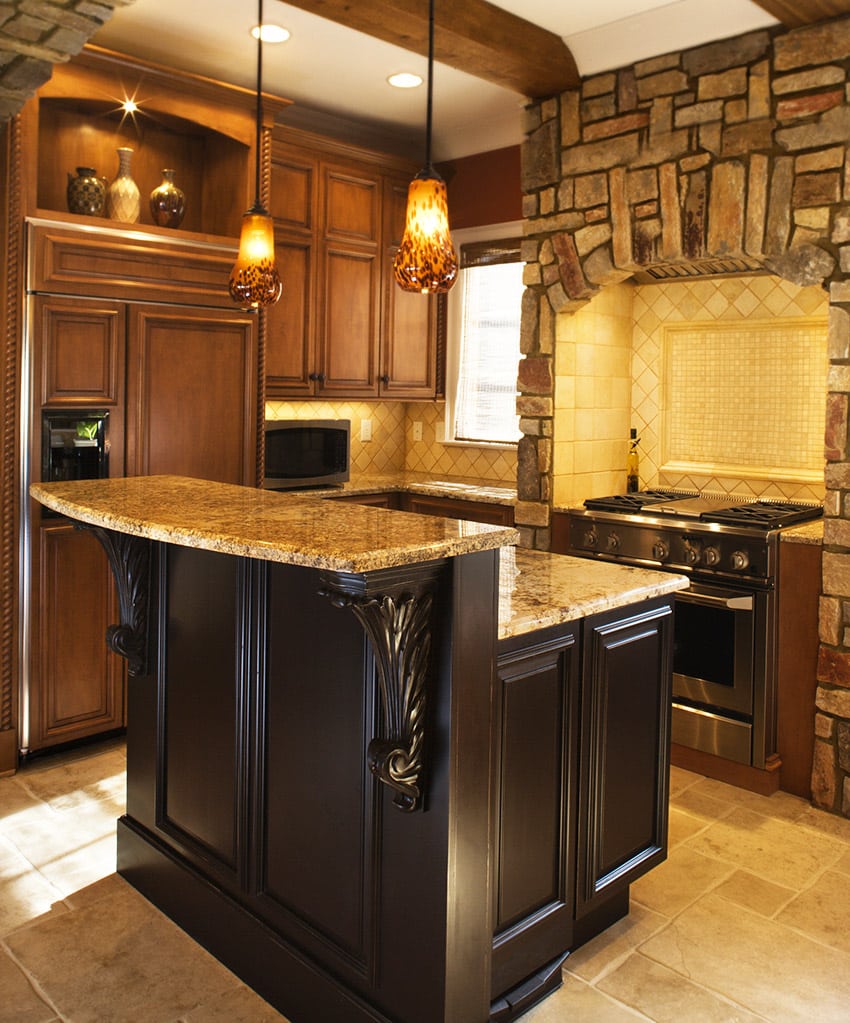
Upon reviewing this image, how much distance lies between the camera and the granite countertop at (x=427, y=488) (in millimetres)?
4617

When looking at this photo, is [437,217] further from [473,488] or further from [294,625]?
[473,488]

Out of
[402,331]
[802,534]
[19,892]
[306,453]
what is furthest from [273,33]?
[19,892]

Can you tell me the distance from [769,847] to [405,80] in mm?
3572

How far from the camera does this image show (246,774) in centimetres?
233

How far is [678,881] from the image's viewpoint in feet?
9.34

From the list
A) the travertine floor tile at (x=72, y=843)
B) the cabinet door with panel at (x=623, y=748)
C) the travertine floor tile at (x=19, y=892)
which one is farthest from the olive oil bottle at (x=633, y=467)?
the travertine floor tile at (x=19, y=892)

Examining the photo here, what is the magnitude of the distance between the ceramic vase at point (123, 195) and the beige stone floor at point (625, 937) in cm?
232

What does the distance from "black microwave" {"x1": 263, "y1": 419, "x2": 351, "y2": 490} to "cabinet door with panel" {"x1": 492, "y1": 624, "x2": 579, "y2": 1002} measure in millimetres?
2549

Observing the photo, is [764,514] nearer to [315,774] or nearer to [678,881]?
[678,881]

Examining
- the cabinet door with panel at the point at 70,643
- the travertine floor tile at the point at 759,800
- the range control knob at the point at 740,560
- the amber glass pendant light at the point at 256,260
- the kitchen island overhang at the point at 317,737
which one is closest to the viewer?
the kitchen island overhang at the point at 317,737

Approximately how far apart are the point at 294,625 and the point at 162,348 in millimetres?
2123

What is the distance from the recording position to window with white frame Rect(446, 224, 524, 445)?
5.10 m

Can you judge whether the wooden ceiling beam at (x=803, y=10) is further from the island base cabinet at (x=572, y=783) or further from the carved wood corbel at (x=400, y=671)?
the carved wood corbel at (x=400, y=671)

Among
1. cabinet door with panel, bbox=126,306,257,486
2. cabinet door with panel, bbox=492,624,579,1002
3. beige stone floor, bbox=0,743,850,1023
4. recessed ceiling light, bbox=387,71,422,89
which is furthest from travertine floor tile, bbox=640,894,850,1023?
recessed ceiling light, bbox=387,71,422,89
